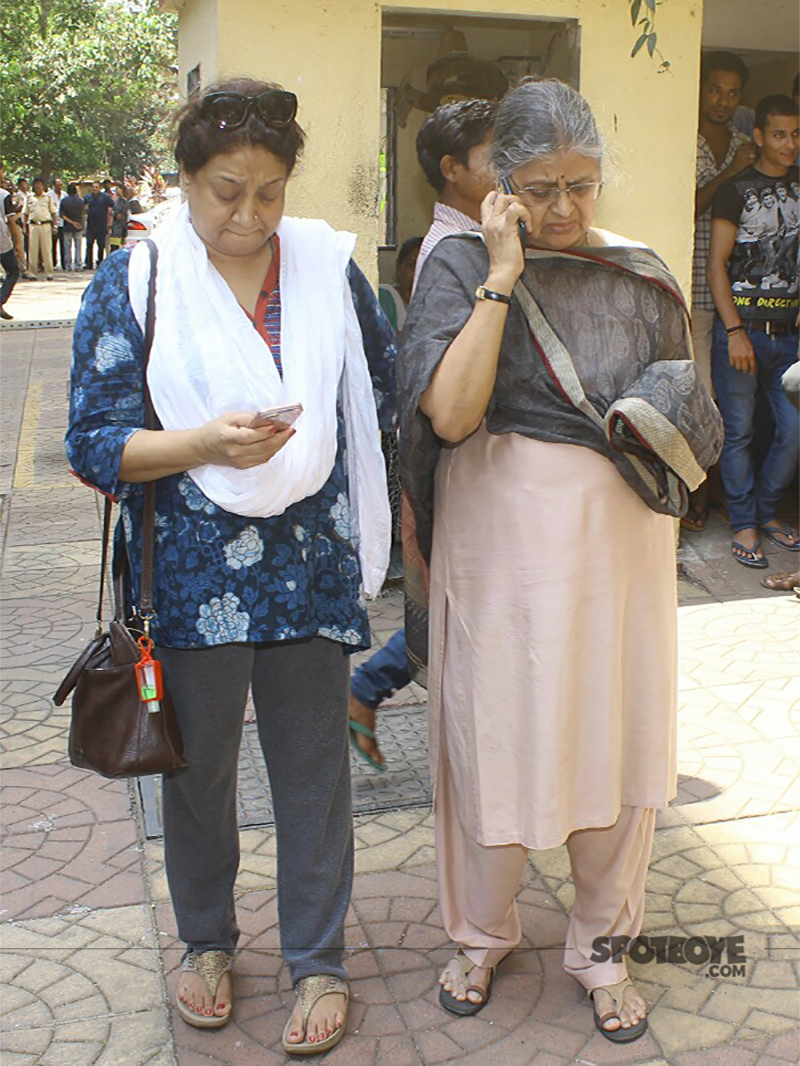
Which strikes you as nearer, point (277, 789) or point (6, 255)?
point (277, 789)

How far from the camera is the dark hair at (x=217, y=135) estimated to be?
2.43 meters

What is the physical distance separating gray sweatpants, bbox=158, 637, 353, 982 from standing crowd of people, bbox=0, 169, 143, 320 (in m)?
23.7

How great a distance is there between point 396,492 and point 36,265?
79.9 feet

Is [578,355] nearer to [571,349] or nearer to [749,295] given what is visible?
[571,349]

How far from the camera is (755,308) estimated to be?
21.1 feet

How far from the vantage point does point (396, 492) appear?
19.1 ft

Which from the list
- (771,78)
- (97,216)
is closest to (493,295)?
(771,78)

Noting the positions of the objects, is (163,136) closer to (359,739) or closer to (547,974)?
(359,739)

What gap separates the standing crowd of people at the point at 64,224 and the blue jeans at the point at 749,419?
2082 centimetres

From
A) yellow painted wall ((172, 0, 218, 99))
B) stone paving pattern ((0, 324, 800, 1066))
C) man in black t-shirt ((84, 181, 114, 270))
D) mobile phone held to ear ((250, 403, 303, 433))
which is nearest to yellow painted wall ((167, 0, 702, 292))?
yellow painted wall ((172, 0, 218, 99))

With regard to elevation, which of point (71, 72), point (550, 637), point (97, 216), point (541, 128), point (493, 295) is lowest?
point (550, 637)

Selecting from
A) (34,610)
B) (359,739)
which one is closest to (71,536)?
(34,610)

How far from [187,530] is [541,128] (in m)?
1.09

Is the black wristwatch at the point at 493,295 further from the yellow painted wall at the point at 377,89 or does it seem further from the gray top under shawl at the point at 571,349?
the yellow painted wall at the point at 377,89
